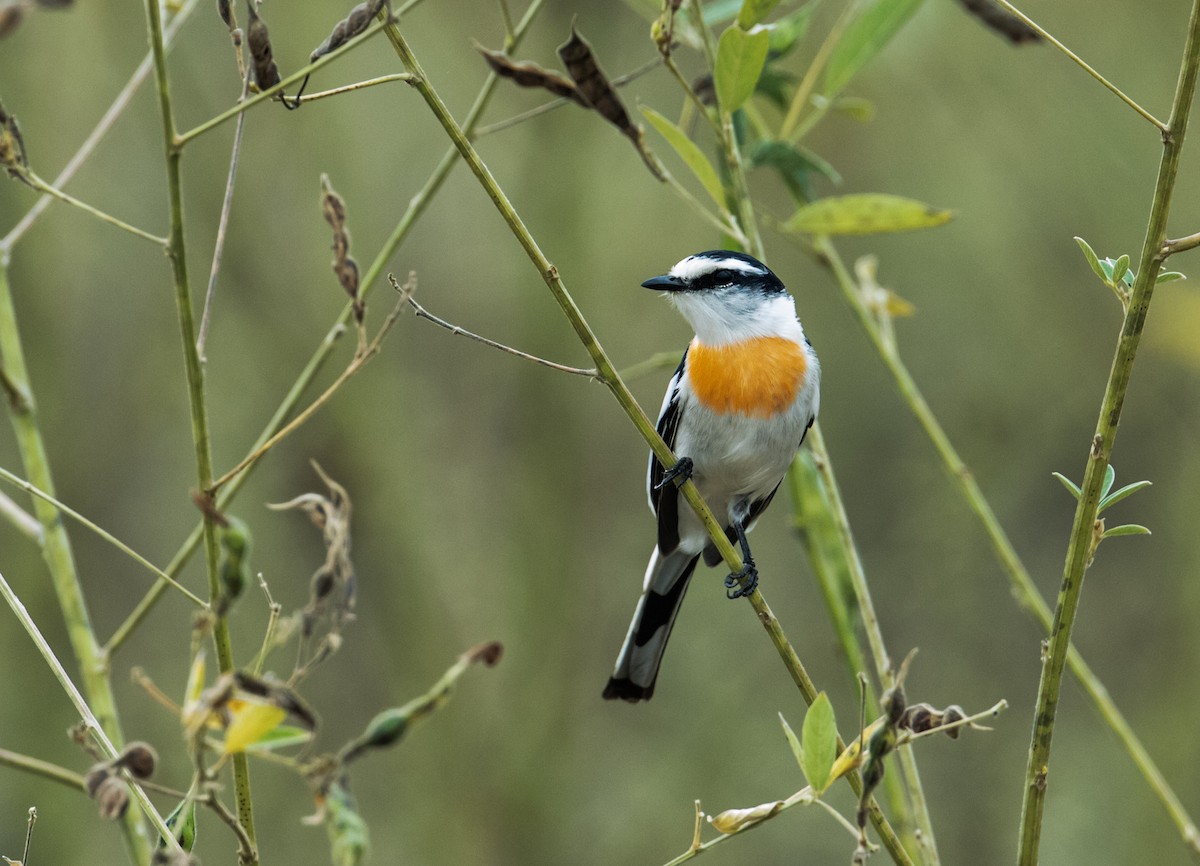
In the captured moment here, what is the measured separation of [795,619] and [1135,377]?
3081 mm

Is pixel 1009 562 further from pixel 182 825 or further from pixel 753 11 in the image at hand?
pixel 182 825

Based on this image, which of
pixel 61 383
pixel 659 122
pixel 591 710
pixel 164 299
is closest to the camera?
pixel 659 122

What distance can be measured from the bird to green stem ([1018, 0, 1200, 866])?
7.24 feet

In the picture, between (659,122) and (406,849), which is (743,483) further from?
(406,849)

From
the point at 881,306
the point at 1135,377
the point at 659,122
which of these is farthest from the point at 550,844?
the point at 659,122

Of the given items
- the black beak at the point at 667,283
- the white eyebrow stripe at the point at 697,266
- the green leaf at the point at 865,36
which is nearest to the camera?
the green leaf at the point at 865,36

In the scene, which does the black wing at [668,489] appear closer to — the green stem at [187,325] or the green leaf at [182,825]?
the green leaf at [182,825]

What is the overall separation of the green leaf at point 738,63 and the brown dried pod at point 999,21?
0.61 meters

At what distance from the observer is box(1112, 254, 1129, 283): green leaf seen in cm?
167

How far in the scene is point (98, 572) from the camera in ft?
28.5

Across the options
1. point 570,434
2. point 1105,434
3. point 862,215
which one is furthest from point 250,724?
point 570,434

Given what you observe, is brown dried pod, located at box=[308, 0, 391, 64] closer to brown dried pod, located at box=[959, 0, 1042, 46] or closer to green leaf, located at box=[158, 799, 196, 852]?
green leaf, located at box=[158, 799, 196, 852]

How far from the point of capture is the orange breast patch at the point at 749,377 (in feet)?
13.4

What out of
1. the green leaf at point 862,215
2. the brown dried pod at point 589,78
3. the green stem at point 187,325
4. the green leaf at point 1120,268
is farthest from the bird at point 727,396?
the green stem at point 187,325
